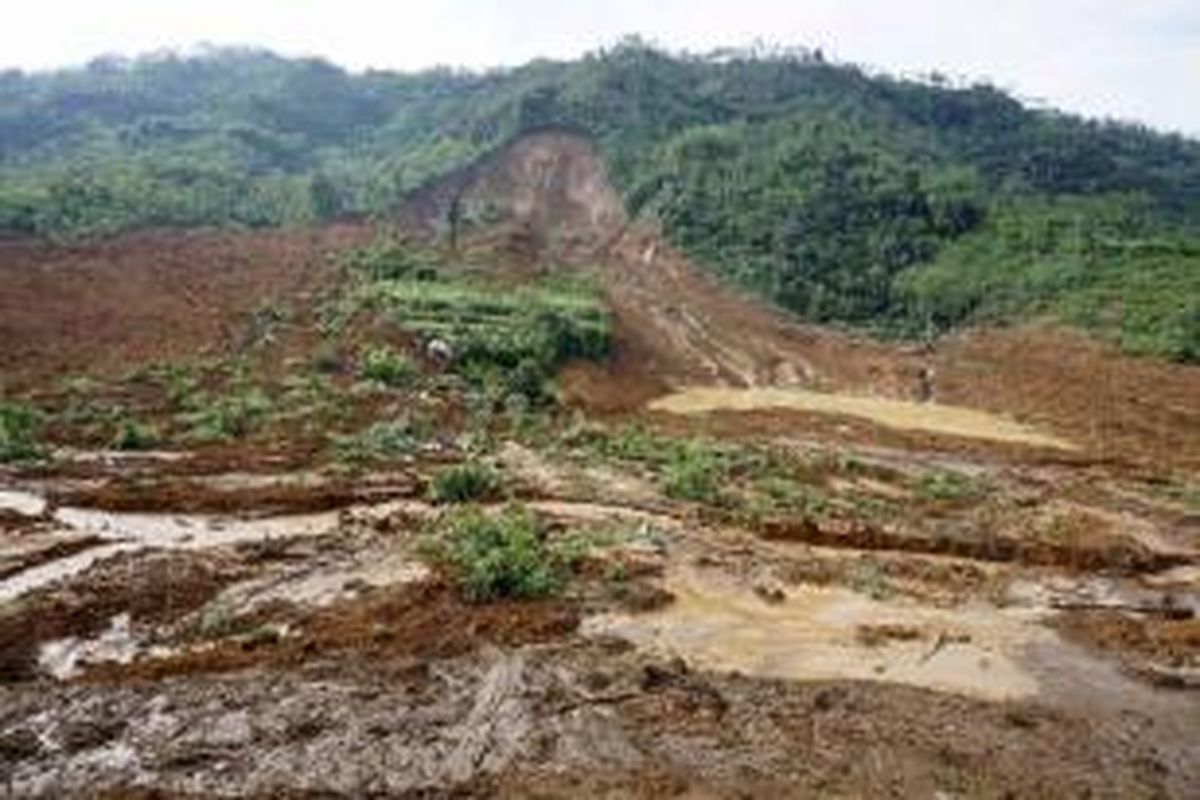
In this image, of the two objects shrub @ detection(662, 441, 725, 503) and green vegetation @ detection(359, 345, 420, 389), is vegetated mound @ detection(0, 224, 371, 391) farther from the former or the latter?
shrub @ detection(662, 441, 725, 503)

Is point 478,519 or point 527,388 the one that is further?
point 527,388

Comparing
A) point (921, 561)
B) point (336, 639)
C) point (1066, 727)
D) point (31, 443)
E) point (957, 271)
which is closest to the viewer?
point (1066, 727)

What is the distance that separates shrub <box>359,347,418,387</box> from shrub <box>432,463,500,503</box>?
9562mm

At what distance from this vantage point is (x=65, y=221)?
62781 millimetres

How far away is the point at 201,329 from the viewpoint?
143 feet

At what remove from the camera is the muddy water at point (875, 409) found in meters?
39.2

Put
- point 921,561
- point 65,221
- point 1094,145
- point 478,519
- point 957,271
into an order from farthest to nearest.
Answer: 1. point 1094,145
2. point 65,221
3. point 957,271
4. point 921,561
5. point 478,519

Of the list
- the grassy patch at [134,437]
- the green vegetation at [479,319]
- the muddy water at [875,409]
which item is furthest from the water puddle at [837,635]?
the muddy water at [875,409]

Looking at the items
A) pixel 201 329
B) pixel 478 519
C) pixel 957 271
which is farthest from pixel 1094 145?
pixel 478 519

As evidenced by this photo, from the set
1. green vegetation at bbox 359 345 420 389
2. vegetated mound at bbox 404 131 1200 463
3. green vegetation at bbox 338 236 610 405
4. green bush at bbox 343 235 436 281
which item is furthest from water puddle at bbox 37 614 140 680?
green bush at bbox 343 235 436 281

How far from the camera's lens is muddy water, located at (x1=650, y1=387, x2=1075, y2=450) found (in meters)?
39.2

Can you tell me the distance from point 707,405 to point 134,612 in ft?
71.5

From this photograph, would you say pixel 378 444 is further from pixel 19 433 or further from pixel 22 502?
pixel 22 502

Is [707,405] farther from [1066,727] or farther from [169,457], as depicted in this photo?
[1066,727]
